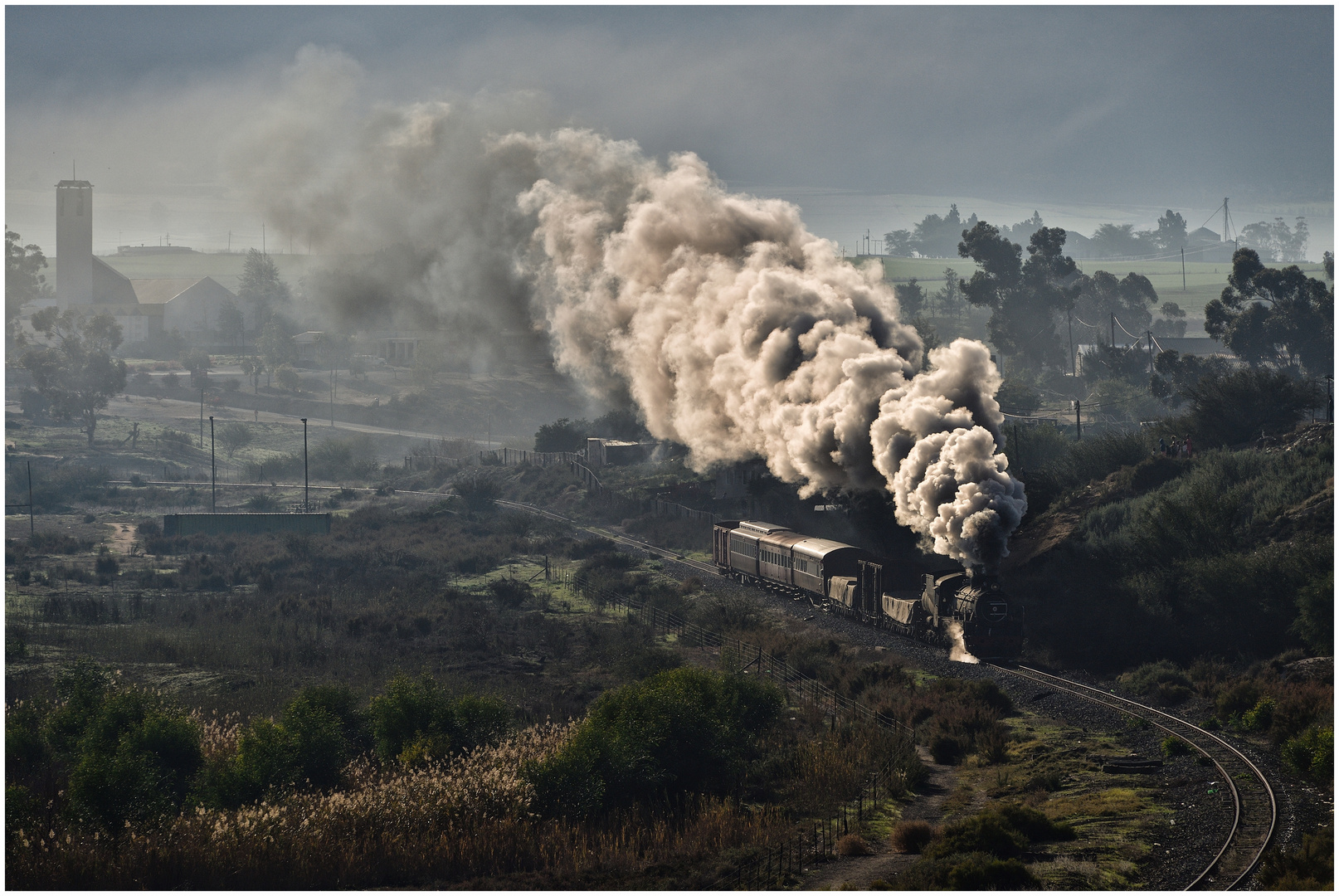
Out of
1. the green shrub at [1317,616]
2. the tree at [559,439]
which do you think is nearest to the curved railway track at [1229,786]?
the green shrub at [1317,616]

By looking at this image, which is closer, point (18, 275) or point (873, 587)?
point (873, 587)

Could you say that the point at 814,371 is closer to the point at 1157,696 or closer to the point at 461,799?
the point at 1157,696

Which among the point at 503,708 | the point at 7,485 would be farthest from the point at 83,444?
the point at 503,708

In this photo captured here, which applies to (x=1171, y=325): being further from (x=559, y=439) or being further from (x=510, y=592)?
(x=510, y=592)

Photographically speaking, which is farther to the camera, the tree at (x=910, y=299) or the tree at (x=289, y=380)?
the tree at (x=289, y=380)

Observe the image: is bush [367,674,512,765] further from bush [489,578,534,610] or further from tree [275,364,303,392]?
tree [275,364,303,392]

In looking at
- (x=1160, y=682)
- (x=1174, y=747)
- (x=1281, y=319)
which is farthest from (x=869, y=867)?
(x=1281, y=319)

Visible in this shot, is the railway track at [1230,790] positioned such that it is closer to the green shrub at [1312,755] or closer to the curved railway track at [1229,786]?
the curved railway track at [1229,786]
